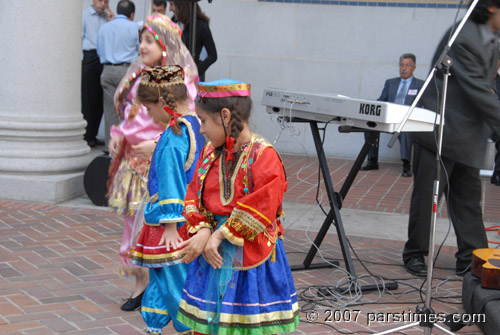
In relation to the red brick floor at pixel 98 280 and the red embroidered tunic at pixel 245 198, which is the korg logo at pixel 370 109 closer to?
the red brick floor at pixel 98 280

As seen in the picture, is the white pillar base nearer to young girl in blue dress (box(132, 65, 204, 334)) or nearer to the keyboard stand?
the keyboard stand

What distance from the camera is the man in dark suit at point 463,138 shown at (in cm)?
525

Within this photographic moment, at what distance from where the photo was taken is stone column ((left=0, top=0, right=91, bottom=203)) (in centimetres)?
727

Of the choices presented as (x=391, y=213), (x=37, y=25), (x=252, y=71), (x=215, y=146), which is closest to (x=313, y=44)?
(x=252, y=71)

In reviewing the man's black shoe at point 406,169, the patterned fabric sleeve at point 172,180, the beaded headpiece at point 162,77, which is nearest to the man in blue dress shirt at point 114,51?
the man's black shoe at point 406,169

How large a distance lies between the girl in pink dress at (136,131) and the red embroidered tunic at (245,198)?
1080 millimetres

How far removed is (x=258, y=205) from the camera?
120 inches

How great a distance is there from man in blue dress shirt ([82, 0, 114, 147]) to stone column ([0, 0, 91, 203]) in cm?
285

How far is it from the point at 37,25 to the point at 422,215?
4.30 metres

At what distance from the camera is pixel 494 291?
449 centimetres

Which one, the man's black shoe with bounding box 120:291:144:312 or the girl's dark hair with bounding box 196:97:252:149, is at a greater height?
the girl's dark hair with bounding box 196:97:252:149

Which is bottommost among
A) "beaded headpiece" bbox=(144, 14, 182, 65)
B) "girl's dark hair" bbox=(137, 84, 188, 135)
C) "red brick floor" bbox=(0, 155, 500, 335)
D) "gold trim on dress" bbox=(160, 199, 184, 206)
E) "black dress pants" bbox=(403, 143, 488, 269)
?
"red brick floor" bbox=(0, 155, 500, 335)

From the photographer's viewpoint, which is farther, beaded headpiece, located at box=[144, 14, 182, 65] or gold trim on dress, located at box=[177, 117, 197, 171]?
beaded headpiece, located at box=[144, 14, 182, 65]

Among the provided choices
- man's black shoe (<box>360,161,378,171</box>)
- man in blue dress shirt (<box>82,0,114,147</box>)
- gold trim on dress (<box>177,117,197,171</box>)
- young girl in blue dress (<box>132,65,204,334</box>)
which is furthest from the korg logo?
man in blue dress shirt (<box>82,0,114,147</box>)
